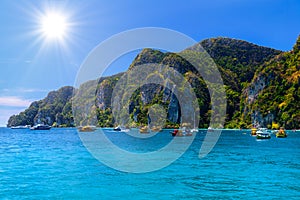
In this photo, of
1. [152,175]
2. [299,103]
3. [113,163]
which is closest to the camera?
[152,175]

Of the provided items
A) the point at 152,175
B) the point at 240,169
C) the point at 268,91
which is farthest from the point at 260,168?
the point at 268,91

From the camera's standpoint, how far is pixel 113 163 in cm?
3772

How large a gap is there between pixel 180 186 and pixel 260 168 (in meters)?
13.5

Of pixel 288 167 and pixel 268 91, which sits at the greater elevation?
pixel 268 91

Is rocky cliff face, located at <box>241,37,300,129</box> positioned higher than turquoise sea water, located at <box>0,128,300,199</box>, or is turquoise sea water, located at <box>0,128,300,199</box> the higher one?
rocky cliff face, located at <box>241,37,300,129</box>

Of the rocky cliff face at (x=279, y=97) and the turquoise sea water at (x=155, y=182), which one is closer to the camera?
the turquoise sea water at (x=155, y=182)

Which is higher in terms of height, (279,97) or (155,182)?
(279,97)

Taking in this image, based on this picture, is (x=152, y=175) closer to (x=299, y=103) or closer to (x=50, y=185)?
(x=50, y=185)

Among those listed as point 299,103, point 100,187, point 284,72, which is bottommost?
point 100,187

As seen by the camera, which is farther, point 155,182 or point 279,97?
point 279,97

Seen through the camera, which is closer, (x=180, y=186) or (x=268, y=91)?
(x=180, y=186)

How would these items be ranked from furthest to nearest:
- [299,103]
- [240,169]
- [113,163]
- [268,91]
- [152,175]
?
1. [268,91]
2. [299,103]
3. [113,163]
4. [240,169]
5. [152,175]

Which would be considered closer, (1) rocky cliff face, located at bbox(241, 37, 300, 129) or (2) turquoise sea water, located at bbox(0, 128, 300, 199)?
(2) turquoise sea water, located at bbox(0, 128, 300, 199)

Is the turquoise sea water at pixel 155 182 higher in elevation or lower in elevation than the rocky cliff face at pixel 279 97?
lower
